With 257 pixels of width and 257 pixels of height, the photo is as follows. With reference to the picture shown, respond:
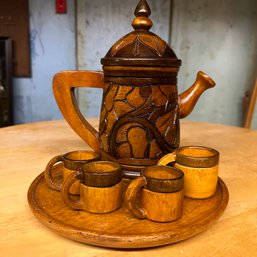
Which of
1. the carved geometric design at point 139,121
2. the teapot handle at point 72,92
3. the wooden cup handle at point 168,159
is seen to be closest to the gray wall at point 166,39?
the teapot handle at point 72,92

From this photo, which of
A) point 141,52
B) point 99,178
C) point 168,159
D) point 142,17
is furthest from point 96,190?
point 142,17

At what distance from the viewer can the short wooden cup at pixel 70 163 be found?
0.52m

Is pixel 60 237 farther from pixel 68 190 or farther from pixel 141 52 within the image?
pixel 141 52

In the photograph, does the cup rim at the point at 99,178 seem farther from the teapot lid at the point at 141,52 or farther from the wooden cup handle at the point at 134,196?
the teapot lid at the point at 141,52

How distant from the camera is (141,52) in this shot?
0.59 metres

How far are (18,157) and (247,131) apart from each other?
865 mm

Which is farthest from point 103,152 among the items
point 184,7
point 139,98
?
point 184,7

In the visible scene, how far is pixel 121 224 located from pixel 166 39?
2289 millimetres

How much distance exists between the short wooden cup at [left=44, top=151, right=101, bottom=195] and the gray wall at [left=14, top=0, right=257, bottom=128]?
194 centimetres

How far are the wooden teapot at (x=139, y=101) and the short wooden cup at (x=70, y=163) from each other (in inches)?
2.5

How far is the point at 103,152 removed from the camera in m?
0.65

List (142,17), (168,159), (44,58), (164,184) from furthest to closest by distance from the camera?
1. (44,58)
2. (142,17)
3. (168,159)
4. (164,184)

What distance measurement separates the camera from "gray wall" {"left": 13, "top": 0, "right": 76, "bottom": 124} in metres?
2.37

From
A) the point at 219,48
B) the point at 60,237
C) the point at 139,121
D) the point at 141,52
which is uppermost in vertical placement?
the point at 219,48
